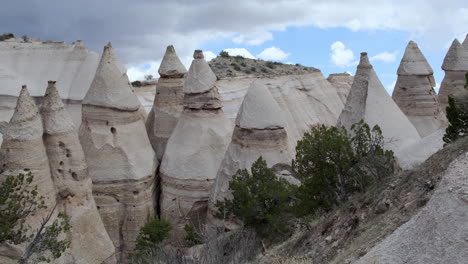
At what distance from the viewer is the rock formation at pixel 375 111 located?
15.0 meters

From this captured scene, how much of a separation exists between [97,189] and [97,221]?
1919mm

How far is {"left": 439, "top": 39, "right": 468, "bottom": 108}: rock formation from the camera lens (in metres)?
23.9

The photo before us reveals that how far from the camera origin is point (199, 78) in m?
17.8

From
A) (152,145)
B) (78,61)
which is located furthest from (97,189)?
(78,61)

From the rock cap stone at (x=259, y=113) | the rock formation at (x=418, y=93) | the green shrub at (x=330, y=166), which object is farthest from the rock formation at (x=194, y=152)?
the rock formation at (x=418, y=93)

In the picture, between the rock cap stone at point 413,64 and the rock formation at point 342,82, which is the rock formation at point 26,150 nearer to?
the rock cap stone at point 413,64

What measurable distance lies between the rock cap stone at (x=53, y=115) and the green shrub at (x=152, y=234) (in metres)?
3.60

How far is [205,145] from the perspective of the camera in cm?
1736

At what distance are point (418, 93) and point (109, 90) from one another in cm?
1253

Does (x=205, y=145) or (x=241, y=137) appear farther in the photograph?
(x=205, y=145)

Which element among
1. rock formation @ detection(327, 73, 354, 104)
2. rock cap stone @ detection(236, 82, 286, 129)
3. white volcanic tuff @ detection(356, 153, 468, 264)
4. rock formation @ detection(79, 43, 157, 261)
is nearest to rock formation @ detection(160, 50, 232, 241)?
rock formation @ detection(79, 43, 157, 261)

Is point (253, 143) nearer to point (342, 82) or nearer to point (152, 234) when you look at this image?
point (152, 234)

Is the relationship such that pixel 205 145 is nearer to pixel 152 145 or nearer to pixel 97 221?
pixel 152 145

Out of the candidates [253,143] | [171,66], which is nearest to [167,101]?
[171,66]
